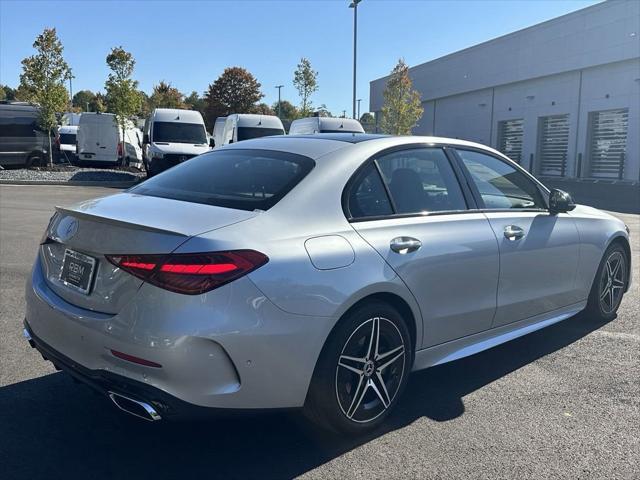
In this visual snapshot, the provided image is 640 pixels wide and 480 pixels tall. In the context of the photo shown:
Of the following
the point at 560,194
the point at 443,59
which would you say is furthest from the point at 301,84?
the point at 560,194

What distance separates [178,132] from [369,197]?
18176mm

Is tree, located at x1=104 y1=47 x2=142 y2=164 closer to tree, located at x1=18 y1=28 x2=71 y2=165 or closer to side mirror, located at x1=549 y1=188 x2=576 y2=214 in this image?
tree, located at x1=18 y1=28 x2=71 y2=165

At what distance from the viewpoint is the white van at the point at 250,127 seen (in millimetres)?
20130

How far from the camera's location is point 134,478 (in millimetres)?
2904

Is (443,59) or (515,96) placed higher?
(443,59)

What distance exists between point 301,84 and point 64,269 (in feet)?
121

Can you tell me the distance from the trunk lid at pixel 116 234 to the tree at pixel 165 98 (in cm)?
5957

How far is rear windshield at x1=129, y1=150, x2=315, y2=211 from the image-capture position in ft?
10.9

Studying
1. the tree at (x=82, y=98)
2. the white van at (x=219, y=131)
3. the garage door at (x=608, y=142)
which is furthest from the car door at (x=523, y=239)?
the tree at (x=82, y=98)

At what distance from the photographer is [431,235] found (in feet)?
12.1

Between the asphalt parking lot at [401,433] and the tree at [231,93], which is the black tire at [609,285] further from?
the tree at [231,93]

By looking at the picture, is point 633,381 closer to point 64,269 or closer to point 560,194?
point 560,194

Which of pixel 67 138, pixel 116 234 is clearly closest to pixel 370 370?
pixel 116 234

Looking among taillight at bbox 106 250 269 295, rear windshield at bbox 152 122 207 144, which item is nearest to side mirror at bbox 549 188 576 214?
taillight at bbox 106 250 269 295
